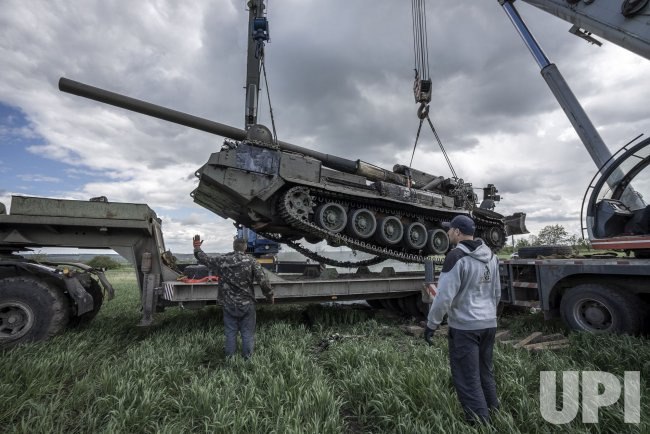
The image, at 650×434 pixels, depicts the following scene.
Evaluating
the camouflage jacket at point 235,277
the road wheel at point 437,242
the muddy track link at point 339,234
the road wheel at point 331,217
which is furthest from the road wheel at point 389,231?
the camouflage jacket at point 235,277

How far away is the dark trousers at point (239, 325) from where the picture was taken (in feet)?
14.8

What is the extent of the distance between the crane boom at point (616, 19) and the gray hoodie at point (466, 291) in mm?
5571

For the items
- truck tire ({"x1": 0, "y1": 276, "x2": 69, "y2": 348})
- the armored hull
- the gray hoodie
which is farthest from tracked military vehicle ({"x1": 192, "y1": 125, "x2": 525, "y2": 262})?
the gray hoodie

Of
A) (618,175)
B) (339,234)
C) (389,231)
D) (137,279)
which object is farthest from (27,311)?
(618,175)

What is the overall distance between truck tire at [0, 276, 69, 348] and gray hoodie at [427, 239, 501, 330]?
4621 millimetres

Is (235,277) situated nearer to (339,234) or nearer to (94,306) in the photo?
(94,306)

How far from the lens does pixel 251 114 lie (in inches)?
445

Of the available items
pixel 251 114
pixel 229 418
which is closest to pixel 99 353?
pixel 229 418

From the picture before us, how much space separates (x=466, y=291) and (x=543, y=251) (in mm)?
5046

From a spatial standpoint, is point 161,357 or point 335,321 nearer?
point 161,357

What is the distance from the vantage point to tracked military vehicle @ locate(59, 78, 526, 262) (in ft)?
25.8

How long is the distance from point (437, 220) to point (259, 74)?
7123 millimetres

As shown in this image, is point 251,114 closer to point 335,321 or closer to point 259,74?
point 259,74

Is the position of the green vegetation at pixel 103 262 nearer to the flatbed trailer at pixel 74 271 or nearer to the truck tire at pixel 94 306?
the truck tire at pixel 94 306
